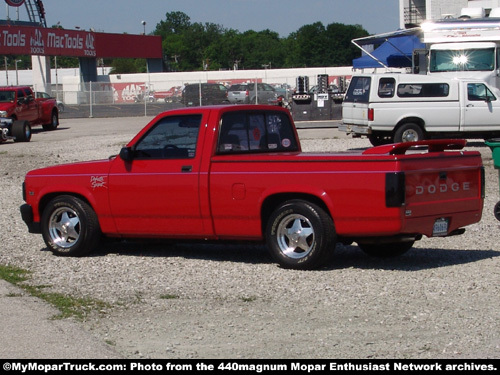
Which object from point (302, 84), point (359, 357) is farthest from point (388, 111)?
point (359, 357)

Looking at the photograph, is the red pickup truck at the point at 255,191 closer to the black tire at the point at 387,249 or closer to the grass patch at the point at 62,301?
the black tire at the point at 387,249

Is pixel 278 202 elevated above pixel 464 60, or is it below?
below

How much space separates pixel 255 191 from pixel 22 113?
954 inches

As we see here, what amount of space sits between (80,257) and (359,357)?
4866 millimetres

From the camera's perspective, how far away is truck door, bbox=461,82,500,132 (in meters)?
21.6

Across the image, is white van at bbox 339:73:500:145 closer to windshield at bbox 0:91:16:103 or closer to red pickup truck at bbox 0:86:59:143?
red pickup truck at bbox 0:86:59:143

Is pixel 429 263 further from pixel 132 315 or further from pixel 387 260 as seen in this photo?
pixel 132 315

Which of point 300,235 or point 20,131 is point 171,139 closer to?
point 300,235

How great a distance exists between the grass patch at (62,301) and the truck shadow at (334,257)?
1475mm

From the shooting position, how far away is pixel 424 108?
21.4 meters

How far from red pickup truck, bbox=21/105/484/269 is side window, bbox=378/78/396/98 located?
1214 cm

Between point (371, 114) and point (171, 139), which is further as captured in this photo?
point (371, 114)

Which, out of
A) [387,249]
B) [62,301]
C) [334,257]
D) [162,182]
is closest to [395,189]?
[387,249]

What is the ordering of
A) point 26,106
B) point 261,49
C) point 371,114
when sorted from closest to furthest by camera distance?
point 371,114
point 26,106
point 261,49
